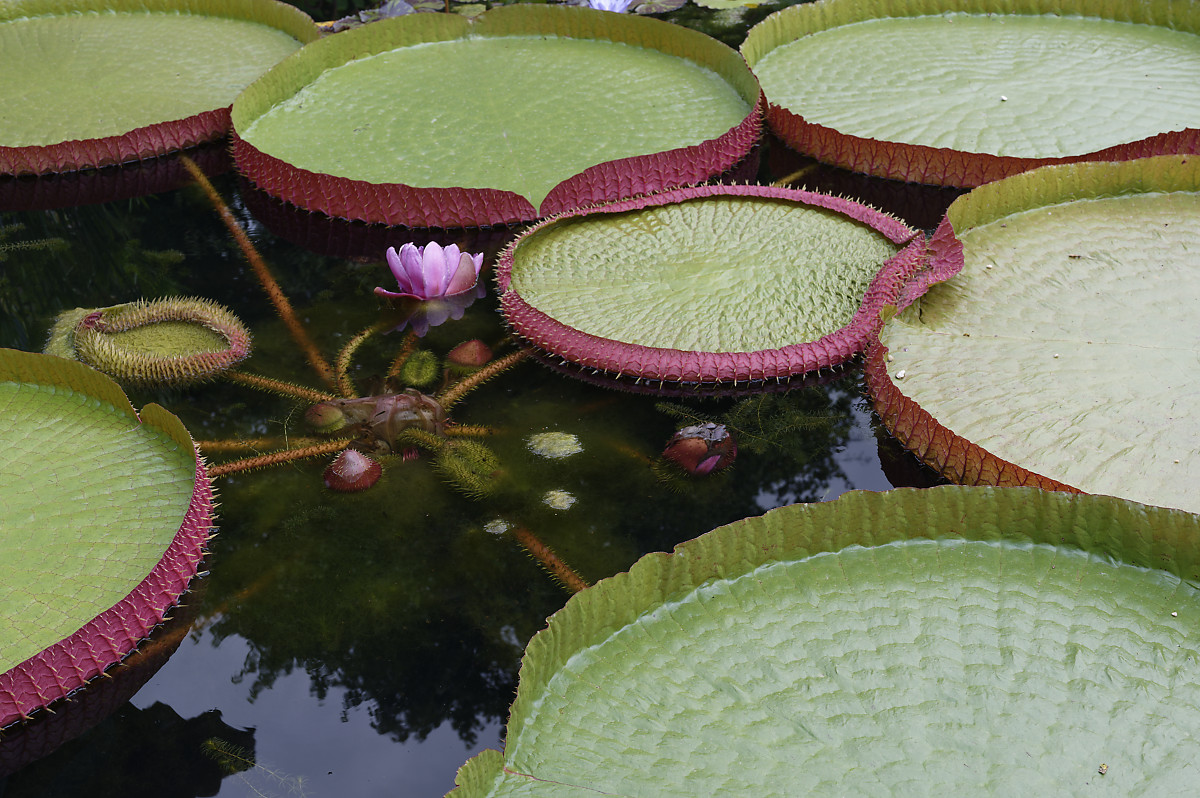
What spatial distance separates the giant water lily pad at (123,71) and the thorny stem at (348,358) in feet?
4.23

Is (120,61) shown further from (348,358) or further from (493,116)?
(348,358)

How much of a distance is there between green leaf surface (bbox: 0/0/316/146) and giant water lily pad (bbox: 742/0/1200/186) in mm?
1882

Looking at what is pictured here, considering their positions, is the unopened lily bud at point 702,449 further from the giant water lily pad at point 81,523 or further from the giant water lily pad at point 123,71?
the giant water lily pad at point 123,71

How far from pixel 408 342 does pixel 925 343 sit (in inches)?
48.6

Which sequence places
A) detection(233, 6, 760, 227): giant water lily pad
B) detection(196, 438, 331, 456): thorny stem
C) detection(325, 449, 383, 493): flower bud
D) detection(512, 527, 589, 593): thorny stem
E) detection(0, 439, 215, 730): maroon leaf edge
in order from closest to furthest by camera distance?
detection(0, 439, 215, 730): maroon leaf edge → detection(512, 527, 589, 593): thorny stem → detection(325, 449, 383, 493): flower bud → detection(196, 438, 331, 456): thorny stem → detection(233, 6, 760, 227): giant water lily pad

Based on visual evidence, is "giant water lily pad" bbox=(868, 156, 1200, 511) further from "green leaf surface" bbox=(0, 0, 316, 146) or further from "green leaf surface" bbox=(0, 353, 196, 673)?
"green leaf surface" bbox=(0, 0, 316, 146)

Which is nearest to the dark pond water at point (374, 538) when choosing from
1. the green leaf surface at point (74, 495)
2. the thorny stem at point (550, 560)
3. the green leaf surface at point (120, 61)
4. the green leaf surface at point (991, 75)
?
the thorny stem at point (550, 560)

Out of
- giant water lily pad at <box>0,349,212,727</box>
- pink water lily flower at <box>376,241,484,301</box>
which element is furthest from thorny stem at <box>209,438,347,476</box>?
pink water lily flower at <box>376,241,484,301</box>

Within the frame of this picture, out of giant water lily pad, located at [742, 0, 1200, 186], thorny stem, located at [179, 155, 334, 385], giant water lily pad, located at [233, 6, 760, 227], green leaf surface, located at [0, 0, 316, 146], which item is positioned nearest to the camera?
thorny stem, located at [179, 155, 334, 385]

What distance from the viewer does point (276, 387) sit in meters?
2.36

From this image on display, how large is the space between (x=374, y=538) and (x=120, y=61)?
8.72 ft

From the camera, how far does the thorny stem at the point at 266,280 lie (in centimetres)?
246

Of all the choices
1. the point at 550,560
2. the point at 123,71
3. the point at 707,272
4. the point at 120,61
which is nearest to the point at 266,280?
the point at 707,272

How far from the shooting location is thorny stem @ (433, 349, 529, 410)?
7.64 feet
